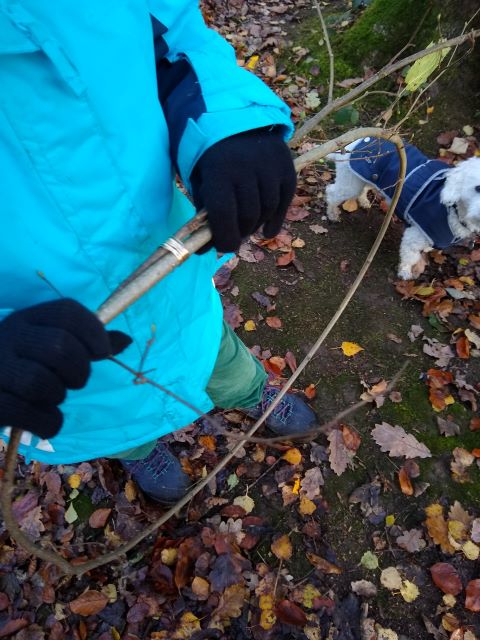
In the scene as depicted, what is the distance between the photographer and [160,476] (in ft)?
8.30

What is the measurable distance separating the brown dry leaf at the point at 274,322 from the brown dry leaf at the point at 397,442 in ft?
3.38

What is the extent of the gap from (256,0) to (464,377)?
6.06 metres

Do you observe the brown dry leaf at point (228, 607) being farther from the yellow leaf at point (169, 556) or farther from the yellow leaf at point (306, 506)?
the yellow leaf at point (306, 506)

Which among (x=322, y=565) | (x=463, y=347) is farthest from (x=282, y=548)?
(x=463, y=347)

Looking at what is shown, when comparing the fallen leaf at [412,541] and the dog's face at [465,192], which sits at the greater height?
the dog's face at [465,192]

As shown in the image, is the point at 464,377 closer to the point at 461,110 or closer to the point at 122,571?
the point at 122,571

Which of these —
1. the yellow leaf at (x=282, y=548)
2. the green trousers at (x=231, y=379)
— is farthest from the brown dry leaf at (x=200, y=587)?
the green trousers at (x=231, y=379)

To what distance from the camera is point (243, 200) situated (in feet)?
3.90

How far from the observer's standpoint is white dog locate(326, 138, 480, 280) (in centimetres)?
339

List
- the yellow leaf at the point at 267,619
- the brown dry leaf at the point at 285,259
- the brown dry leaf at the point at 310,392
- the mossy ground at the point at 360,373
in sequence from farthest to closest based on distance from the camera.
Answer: the brown dry leaf at the point at 285,259, the brown dry leaf at the point at 310,392, the mossy ground at the point at 360,373, the yellow leaf at the point at 267,619

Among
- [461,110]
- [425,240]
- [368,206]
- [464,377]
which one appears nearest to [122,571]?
[464,377]

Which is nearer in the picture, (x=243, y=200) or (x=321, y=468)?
(x=243, y=200)

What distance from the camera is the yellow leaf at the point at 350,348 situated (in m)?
3.19

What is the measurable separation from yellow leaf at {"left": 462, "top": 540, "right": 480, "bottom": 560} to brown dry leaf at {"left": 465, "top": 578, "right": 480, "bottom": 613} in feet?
0.37
